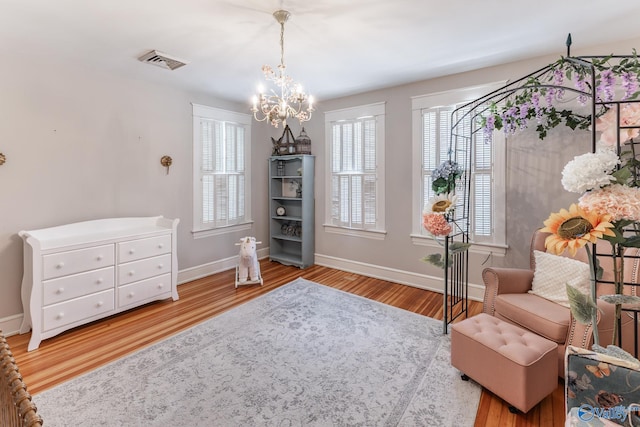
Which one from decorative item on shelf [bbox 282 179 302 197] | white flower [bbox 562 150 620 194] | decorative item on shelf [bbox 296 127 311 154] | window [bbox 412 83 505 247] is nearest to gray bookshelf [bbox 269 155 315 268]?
decorative item on shelf [bbox 282 179 302 197]

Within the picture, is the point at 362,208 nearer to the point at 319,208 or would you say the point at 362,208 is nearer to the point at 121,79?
the point at 319,208

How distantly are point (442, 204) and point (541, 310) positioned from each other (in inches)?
42.4

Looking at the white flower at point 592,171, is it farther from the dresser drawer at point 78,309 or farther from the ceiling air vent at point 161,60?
the dresser drawer at point 78,309

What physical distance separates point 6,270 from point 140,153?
1749mm

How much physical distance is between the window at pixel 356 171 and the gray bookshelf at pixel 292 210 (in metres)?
0.33

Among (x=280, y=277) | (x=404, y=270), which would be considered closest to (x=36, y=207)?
(x=280, y=277)

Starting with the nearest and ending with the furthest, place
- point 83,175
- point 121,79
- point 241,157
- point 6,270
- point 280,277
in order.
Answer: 1. point 6,270
2. point 83,175
3. point 121,79
4. point 280,277
5. point 241,157

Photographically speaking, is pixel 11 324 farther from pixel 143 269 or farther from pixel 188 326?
pixel 188 326

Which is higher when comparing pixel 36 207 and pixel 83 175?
pixel 83 175

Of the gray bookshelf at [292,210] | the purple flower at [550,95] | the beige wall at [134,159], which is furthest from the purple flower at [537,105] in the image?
the gray bookshelf at [292,210]

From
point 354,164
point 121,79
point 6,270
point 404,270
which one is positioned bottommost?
point 404,270

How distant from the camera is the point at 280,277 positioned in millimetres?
4441

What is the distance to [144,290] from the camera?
334cm

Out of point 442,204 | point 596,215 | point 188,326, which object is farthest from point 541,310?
point 188,326
